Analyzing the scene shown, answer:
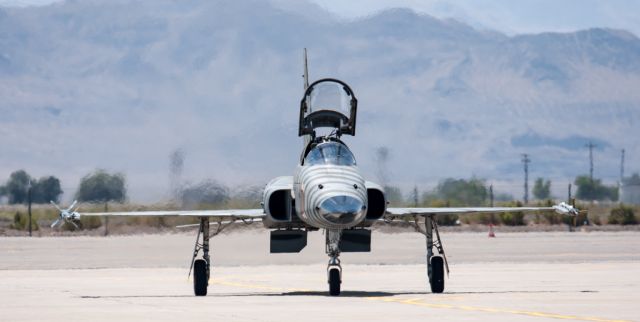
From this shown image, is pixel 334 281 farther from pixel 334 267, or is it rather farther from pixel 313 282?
pixel 313 282

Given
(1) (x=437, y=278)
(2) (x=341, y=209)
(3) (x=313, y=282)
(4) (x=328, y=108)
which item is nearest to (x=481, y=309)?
(2) (x=341, y=209)

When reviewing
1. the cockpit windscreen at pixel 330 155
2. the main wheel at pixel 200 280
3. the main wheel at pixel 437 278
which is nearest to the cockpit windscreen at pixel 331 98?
the cockpit windscreen at pixel 330 155

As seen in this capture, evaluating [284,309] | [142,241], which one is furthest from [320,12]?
[284,309]

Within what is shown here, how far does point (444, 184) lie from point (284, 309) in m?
54.9

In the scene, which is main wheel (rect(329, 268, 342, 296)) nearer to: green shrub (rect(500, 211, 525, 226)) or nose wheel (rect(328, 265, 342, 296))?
nose wheel (rect(328, 265, 342, 296))

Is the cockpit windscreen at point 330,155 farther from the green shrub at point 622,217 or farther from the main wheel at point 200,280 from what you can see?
the green shrub at point 622,217

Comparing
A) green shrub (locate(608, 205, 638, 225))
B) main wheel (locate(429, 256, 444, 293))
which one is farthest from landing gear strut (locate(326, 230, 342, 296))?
green shrub (locate(608, 205, 638, 225))

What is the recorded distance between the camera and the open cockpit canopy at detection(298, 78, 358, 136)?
30.8 m

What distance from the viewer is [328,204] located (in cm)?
2675

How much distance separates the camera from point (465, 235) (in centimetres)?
7112

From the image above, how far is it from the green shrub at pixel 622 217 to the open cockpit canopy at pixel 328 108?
6092 cm

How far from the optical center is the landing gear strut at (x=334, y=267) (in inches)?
1103

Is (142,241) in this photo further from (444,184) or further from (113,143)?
(113,143)

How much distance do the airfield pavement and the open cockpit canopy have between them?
11.5ft
